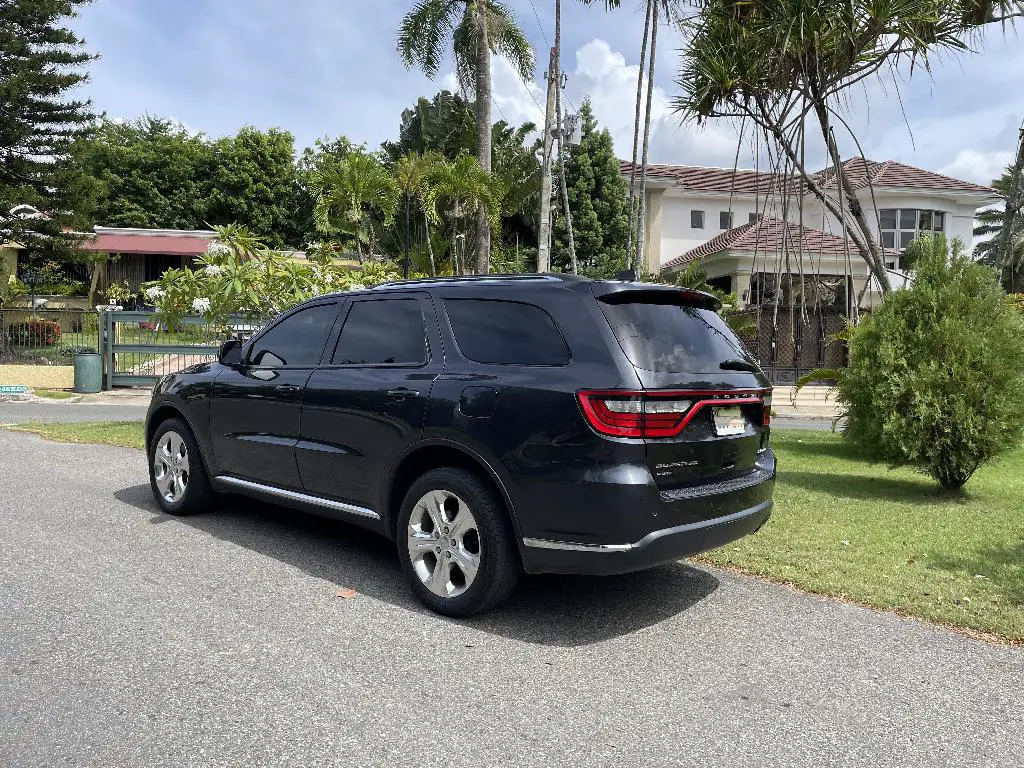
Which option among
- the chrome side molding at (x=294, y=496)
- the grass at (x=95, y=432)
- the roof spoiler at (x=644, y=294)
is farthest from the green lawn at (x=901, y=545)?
the grass at (x=95, y=432)

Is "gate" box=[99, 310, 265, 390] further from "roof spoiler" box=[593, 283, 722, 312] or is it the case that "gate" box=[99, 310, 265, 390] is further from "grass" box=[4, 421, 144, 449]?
"roof spoiler" box=[593, 283, 722, 312]

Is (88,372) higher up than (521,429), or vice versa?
(521,429)

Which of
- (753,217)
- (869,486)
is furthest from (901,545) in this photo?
(753,217)

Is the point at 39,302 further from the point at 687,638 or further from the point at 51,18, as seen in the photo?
the point at 687,638

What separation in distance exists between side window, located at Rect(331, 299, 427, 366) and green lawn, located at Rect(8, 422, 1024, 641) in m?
2.50

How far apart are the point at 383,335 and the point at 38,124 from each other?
2539 centimetres

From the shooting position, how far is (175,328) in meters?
12.0

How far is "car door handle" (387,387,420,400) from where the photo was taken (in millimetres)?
4565

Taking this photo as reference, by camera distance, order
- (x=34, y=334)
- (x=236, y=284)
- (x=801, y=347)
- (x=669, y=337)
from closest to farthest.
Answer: (x=669, y=337), (x=236, y=284), (x=34, y=334), (x=801, y=347)

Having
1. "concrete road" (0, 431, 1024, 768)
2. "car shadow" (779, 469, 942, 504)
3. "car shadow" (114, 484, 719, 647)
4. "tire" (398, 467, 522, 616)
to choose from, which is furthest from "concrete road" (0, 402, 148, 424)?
"tire" (398, 467, 522, 616)

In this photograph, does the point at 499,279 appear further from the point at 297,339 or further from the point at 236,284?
the point at 236,284

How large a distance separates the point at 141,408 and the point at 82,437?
5.62 m

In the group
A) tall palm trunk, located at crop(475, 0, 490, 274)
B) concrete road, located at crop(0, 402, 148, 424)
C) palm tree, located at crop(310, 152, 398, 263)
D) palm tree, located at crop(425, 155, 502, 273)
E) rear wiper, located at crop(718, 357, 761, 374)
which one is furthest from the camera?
palm tree, located at crop(310, 152, 398, 263)

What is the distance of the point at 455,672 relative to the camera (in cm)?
364
